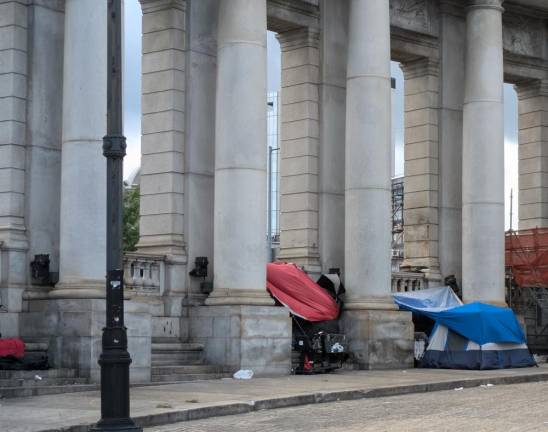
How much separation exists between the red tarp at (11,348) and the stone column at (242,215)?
212 inches

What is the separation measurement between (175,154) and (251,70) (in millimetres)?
2937

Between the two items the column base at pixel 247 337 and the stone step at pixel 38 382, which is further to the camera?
the column base at pixel 247 337

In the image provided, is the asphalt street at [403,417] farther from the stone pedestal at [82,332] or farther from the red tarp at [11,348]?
the red tarp at [11,348]

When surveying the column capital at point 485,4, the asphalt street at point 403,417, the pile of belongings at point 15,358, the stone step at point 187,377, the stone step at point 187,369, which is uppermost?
the column capital at point 485,4

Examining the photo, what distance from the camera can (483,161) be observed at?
112 feet

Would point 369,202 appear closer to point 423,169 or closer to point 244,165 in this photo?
point 244,165

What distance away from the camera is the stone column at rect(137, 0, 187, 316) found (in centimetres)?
2842

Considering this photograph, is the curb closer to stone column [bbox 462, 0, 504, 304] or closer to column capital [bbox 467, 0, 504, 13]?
stone column [bbox 462, 0, 504, 304]

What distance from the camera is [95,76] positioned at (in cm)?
2402

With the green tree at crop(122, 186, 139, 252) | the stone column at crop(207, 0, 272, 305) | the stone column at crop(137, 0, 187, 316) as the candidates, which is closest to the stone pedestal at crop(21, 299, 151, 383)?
the stone column at crop(207, 0, 272, 305)

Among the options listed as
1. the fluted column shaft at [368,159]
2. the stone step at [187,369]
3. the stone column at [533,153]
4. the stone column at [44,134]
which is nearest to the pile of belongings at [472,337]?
the fluted column shaft at [368,159]

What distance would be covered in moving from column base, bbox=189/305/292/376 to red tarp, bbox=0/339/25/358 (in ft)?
17.6

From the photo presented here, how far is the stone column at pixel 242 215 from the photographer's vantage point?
26609 mm

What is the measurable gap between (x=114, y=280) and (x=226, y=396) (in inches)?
243
